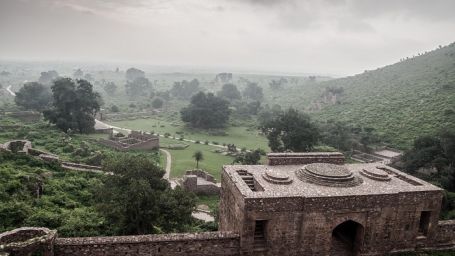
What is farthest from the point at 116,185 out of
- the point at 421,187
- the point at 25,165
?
the point at 421,187

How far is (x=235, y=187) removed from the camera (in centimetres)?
1858

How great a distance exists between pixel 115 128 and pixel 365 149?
156 feet

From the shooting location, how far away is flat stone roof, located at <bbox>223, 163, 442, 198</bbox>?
17984mm

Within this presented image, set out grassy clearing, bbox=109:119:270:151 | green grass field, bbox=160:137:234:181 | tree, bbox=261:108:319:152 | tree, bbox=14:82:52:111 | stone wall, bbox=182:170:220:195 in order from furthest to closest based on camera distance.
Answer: tree, bbox=14:82:52:111
grassy clearing, bbox=109:119:270:151
tree, bbox=261:108:319:152
green grass field, bbox=160:137:234:181
stone wall, bbox=182:170:220:195

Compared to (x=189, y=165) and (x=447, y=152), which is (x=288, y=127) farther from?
(x=447, y=152)

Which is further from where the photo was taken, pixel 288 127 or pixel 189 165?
pixel 288 127

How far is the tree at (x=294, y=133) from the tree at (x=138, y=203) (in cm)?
3002

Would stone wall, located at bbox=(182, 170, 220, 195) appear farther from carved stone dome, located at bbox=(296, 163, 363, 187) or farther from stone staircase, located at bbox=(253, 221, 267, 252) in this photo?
stone staircase, located at bbox=(253, 221, 267, 252)

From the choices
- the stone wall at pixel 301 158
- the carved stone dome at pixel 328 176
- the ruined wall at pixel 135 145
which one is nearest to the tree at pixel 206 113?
the ruined wall at pixel 135 145

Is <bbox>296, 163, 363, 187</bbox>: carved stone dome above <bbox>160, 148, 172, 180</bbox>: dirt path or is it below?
above

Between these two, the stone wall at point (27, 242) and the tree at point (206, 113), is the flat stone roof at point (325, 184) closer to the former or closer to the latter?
the stone wall at point (27, 242)

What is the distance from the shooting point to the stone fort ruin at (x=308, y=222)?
16.7 meters

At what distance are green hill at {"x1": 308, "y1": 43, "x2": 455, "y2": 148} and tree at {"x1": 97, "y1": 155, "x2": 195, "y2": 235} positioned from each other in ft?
136

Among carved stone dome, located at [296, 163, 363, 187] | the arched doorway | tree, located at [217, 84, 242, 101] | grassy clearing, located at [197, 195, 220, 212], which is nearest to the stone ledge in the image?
carved stone dome, located at [296, 163, 363, 187]
